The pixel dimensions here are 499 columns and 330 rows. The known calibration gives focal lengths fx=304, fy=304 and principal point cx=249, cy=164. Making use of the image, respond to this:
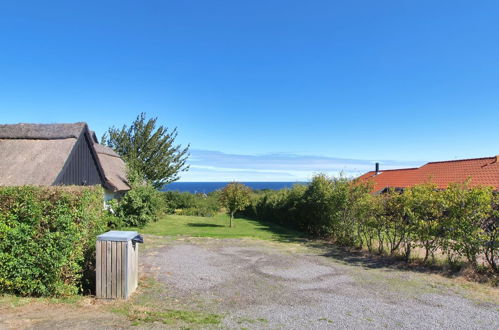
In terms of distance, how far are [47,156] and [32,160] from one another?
69 centimetres

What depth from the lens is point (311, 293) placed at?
283 inches

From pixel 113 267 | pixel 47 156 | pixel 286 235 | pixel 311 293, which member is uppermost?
pixel 47 156

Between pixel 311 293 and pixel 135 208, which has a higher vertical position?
pixel 135 208

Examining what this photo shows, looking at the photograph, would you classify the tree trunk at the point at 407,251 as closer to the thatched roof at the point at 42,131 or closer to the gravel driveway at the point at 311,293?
the gravel driveway at the point at 311,293

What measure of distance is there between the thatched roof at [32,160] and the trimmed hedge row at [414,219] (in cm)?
1333

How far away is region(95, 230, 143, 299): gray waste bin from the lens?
21.1 ft

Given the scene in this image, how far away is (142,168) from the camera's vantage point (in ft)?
98.7

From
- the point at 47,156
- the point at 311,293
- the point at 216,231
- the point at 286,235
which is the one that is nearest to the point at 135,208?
the point at 216,231

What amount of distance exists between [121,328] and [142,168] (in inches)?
1049

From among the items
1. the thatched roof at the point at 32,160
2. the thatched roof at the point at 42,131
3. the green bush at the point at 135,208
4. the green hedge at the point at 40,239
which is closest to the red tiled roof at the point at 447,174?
the green bush at the point at 135,208

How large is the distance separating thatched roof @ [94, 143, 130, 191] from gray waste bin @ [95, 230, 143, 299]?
14.2m

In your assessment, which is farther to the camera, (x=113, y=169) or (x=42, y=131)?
(x=113, y=169)

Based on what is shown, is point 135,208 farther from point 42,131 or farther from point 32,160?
point 42,131

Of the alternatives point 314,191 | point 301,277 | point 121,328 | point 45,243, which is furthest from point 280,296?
point 314,191
